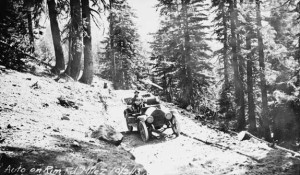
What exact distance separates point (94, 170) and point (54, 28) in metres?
11.1

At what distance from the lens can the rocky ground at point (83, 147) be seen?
515 cm

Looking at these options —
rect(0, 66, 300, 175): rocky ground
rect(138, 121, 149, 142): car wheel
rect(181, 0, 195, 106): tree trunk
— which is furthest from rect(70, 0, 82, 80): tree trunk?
rect(181, 0, 195, 106): tree trunk

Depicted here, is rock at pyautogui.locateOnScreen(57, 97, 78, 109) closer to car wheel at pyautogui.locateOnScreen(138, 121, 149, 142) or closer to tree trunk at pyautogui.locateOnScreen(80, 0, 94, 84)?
car wheel at pyautogui.locateOnScreen(138, 121, 149, 142)

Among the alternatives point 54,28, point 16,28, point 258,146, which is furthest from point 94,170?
point 54,28

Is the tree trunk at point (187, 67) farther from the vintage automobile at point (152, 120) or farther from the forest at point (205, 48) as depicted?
the vintage automobile at point (152, 120)

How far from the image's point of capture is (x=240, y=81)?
1886 centimetres

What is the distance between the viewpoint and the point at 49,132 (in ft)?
22.5

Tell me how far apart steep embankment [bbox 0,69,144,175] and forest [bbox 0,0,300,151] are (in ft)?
7.59

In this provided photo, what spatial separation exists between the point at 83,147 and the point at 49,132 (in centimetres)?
130

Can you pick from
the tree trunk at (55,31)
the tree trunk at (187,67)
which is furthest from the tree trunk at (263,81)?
the tree trunk at (55,31)

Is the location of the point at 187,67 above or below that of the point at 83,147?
above

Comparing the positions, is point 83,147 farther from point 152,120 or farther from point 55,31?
point 55,31

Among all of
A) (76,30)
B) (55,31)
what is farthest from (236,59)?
(55,31)

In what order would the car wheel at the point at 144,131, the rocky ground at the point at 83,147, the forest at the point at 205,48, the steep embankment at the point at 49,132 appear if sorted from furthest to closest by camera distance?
the forest at the point at 205,48 → the car wheel at the point at 144,131 → the rocky ground at the point at 83,147 → the steep embankment at the point at 49,132
